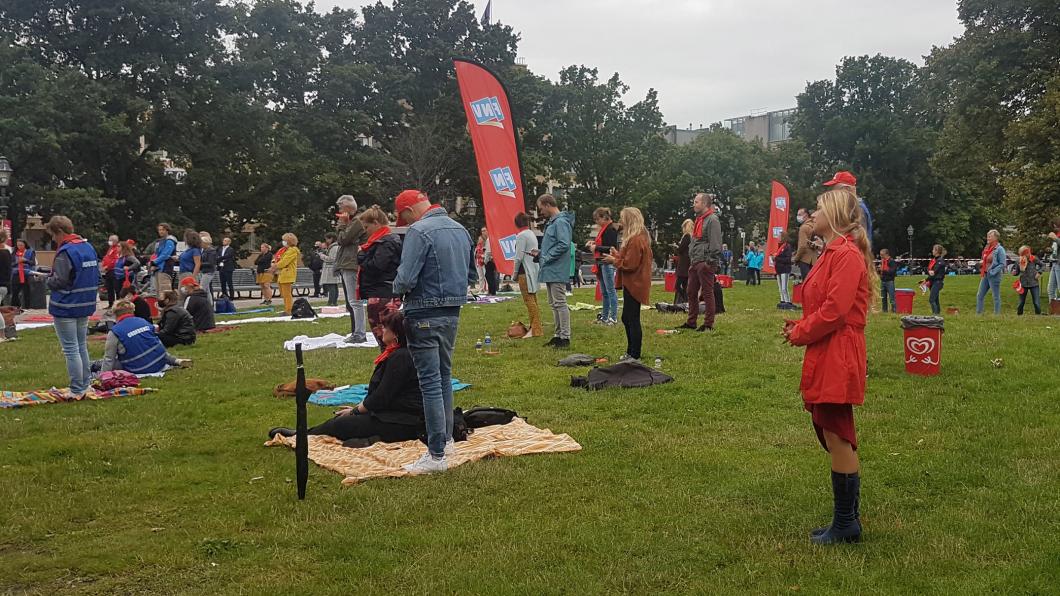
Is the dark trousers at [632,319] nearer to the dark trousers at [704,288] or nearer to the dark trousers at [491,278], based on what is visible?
the dark trousers at [704,288]

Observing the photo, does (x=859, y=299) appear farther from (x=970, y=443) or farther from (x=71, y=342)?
(x=71, y=342)

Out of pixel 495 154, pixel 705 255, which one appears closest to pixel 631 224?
pixel 705 255

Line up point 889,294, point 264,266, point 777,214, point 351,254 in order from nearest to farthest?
point 351,254 < point 889,294 < point 264,266 < point 777,214

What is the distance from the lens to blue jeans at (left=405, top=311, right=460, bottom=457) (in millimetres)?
5703

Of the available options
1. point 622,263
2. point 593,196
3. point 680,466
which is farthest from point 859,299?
point 593,196

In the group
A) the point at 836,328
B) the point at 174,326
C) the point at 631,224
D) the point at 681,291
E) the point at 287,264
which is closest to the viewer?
the point at 836,328

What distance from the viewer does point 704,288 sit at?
1253cm

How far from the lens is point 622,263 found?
9.83 m

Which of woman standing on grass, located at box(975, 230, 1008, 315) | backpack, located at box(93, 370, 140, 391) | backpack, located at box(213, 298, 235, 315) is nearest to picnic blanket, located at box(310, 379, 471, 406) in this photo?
backpack, located at box(93, 370, 140, 391)

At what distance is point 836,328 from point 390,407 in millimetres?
3660

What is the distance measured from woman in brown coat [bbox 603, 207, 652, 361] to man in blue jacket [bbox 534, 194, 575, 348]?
4.46ft

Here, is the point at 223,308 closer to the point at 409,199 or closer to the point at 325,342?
the point at 325,342

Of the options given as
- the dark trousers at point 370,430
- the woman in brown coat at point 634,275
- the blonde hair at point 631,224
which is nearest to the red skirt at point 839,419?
the dark trousers at point 370,430

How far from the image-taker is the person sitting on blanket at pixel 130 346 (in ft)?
32.5
